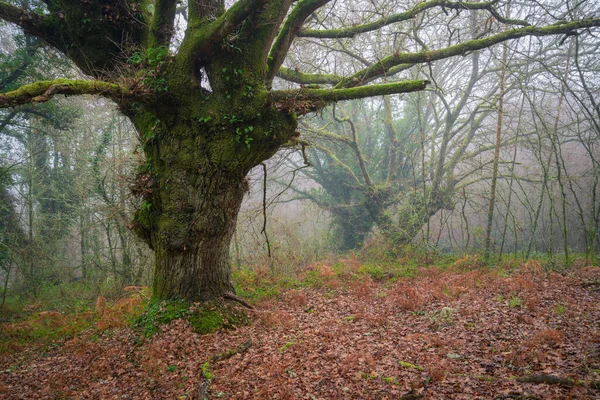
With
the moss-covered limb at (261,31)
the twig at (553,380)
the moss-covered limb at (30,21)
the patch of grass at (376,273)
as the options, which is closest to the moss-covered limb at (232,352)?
the twig at (553,380)

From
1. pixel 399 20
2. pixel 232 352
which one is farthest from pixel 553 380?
pixel 399 20

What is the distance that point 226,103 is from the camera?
5402 mm

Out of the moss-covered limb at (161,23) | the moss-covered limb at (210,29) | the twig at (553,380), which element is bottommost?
the twig at (553,380)

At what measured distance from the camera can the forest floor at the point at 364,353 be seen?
11.7 feet

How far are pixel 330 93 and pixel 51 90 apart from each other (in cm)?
371

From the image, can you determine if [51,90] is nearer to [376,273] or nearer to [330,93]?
[330,93]

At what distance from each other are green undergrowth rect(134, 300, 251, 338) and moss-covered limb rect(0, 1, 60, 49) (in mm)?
5022

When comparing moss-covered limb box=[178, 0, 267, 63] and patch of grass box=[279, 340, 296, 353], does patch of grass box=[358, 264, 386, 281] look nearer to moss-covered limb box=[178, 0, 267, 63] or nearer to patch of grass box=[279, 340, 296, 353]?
patch of grass box=[279, 340, 296, 353]

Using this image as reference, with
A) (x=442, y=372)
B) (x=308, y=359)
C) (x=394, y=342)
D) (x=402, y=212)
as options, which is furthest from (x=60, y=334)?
(x=402, y=212)

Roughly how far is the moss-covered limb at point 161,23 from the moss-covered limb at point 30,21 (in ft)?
6.04

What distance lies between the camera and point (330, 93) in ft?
17.5

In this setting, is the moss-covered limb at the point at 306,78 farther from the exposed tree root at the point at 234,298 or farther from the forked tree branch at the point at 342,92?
the exposed tree root at the point at 234,298

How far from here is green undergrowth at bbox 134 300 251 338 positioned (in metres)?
5.23

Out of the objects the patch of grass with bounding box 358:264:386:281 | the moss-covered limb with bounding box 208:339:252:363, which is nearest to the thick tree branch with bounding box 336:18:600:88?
the moss-covered limb with bounding box 208:339:252:363
